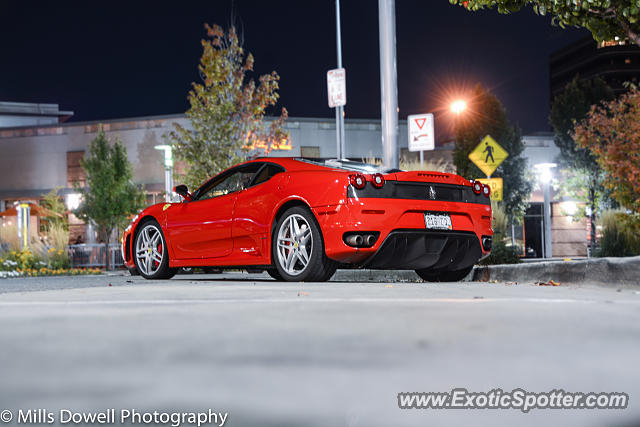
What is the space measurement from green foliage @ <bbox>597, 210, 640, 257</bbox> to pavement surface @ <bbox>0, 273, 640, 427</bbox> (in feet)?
33.5

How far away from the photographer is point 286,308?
4.40 m

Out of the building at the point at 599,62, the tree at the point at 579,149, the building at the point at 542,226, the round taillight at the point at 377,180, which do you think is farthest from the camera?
the building at the point at 599,62

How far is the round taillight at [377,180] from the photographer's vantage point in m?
7.03

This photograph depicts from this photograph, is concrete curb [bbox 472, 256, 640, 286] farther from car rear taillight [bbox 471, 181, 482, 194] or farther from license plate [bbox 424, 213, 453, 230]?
license plate [bbox 424, 213, 453, 230]

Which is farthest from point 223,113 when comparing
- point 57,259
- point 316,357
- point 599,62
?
point 599,62

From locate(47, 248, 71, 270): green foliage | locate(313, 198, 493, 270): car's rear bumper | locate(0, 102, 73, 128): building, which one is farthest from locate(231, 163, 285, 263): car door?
locate(0, 102, 73, 128): building

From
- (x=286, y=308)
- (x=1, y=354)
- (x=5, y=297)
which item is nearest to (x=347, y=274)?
(x=5, y=297)

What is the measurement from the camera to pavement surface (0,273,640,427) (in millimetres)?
2459

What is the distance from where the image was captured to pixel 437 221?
7.37 metres

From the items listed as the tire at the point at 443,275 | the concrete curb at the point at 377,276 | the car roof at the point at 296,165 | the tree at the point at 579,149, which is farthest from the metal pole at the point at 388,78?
the tree at the point at 579,149

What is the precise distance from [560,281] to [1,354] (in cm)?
586

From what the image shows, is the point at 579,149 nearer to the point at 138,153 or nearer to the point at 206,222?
the point at 138,153

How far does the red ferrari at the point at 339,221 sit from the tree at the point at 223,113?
9619 millimetres

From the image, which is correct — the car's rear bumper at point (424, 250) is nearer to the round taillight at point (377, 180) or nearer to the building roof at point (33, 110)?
the round taillight at point (377, 180)
